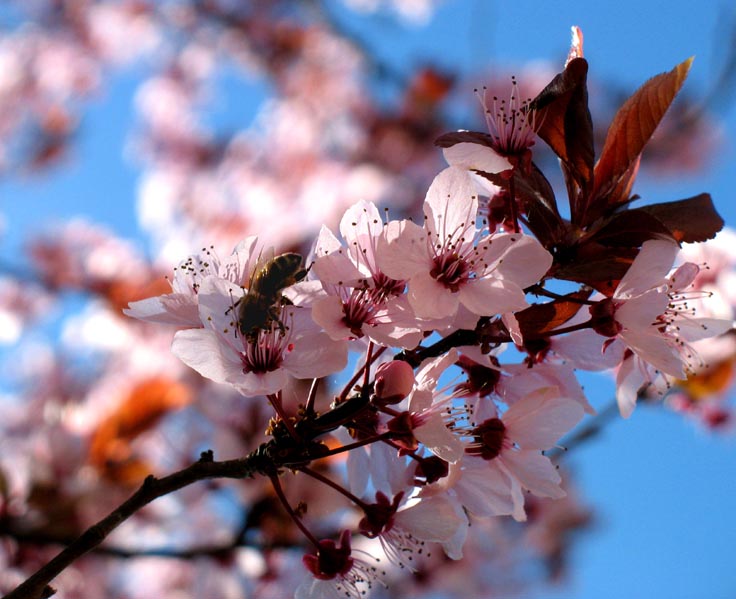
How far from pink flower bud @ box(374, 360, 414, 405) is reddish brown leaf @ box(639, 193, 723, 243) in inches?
11.6

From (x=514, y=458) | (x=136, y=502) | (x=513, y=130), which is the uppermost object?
(x=513, y=130)

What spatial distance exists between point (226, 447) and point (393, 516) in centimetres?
139

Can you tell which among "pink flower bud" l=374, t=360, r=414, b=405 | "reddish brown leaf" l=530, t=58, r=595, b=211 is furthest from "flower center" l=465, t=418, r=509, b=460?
"reddish brown leaf" l=530, t=58, r=595, b=211

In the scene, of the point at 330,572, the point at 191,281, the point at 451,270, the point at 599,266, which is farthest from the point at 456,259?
the point at 330,572

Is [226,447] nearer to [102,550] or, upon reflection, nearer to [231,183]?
[102,550]

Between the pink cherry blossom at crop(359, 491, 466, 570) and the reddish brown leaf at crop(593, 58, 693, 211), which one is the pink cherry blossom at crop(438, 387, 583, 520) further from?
the reddish brown leaf at crop(593, 58, 693, 211)

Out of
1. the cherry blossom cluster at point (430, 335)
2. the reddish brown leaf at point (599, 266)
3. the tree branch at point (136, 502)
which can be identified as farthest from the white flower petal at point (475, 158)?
the tree branch at point (136, 502)

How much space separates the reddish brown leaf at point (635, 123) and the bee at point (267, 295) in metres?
0.34

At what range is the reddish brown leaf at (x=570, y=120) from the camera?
2.40 feet

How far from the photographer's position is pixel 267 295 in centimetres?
68

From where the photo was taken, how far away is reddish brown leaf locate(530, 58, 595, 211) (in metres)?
0.73

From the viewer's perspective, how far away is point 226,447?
2119 mm

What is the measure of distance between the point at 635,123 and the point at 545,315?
0.22 m

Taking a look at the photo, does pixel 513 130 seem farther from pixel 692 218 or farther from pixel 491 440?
pixel 491 440
